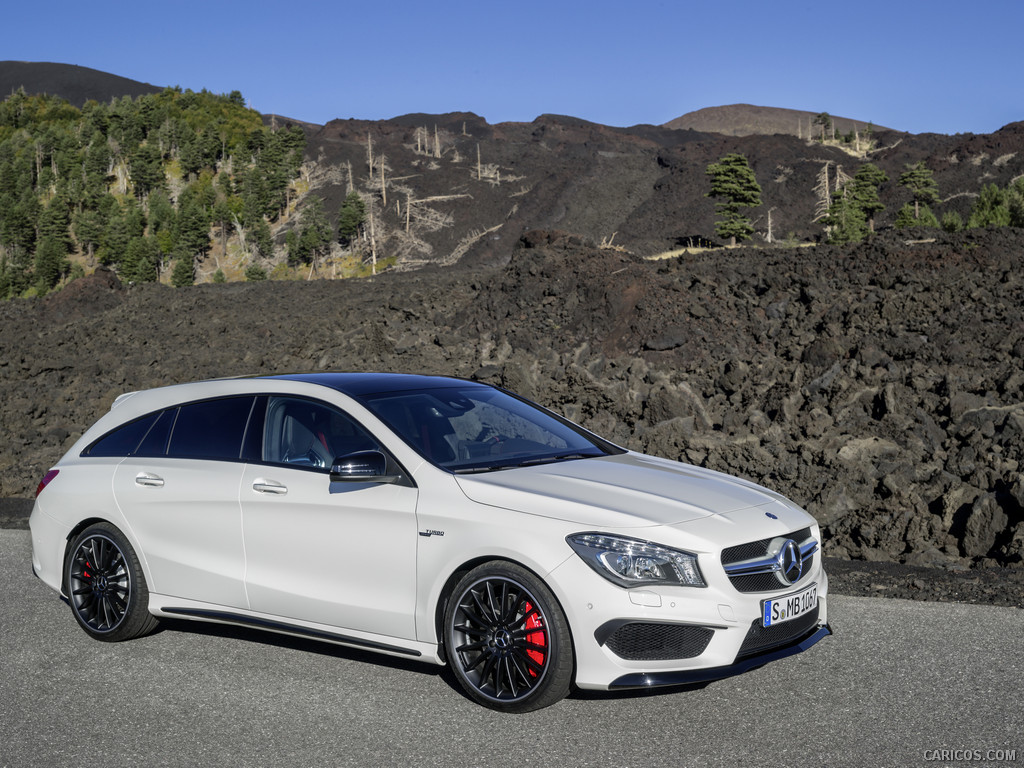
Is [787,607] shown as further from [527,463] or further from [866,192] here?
[866,192]

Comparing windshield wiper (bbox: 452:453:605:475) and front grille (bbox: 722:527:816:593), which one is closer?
front grille (bbox: 722:527:816:593)

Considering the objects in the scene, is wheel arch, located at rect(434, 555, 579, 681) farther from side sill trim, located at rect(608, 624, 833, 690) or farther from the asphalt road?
side sill trim, located at rect(608, 624, 833, 690)

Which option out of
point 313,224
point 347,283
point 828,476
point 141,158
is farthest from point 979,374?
point 141,158

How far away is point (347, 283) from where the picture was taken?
39.3 metres

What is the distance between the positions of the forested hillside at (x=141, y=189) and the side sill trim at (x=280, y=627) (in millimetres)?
84679

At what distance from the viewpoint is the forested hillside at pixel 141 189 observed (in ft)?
360

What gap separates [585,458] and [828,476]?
23.4 ft

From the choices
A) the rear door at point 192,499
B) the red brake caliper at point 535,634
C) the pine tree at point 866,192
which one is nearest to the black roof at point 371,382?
the rear door at point 192,499

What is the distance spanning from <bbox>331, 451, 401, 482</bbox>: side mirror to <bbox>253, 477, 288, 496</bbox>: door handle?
55 cm

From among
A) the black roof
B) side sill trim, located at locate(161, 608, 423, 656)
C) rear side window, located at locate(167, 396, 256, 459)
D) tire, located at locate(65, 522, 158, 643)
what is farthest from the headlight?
tire, located at locate(65, 522, 158, 643)

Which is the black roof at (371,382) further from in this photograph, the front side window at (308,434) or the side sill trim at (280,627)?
the side sill trim at (280,627)

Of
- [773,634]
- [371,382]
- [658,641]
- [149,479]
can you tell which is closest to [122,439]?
[149,479]

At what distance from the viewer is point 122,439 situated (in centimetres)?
675

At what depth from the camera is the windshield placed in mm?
5535
